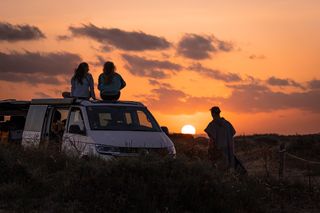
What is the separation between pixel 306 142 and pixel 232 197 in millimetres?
24458

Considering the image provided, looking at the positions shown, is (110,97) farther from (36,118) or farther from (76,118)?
(36,118)

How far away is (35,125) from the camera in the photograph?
15.9 m

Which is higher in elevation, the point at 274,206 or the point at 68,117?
the point at 68,117

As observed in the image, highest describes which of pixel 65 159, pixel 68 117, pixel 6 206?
pixel 68 117

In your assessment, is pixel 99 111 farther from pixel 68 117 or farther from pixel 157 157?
pixel 157 157

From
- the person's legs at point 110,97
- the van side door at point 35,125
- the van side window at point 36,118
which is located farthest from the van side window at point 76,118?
the person's legs at point 110,97

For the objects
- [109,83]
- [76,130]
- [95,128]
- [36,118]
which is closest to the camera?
[95,128]

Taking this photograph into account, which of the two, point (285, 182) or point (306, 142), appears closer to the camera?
point (285, 182)

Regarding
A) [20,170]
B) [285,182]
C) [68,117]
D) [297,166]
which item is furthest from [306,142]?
[20,170]

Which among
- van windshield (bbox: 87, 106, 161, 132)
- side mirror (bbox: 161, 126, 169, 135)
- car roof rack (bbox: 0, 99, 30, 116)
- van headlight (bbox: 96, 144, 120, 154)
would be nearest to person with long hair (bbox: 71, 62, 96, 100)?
van windshield (bbox: 87, 106, 161, 132)

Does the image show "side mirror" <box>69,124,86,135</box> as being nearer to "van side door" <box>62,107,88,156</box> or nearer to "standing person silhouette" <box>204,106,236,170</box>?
"van side door" <box>62,107,88,156</box>

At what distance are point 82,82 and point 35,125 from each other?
5.33ft

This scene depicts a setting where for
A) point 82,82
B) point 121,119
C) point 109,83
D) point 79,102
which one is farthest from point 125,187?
point 82,82

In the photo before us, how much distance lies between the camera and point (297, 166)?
27.2 metres
